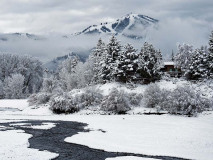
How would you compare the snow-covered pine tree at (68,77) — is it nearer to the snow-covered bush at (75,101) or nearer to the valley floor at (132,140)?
the snow-covered bush at (75,101)

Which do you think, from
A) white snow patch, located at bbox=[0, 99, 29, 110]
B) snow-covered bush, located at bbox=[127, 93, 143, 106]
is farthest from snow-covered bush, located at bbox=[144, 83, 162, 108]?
white snow patch, located at bbox=[0, 99, 29, 110]

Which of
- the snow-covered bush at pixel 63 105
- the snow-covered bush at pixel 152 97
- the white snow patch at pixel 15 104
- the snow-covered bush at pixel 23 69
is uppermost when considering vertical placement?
the snow-covered bush at pixel 23 69

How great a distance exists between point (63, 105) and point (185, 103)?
1984 cm

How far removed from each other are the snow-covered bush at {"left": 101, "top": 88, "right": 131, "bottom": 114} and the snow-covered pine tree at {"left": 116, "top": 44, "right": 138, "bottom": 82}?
1153 centimetres

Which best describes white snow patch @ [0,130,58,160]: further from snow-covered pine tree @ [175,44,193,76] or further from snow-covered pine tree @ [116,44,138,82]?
snow-covered pine tree @ [175,44,193,76]

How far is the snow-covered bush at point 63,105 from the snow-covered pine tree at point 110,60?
45.4ft

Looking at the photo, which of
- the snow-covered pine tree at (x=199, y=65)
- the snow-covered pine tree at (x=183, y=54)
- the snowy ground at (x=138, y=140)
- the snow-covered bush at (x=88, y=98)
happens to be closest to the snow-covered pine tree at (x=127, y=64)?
the snow-covered bush at (x=88, y=98)

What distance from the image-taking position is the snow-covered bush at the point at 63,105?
48.5 meters

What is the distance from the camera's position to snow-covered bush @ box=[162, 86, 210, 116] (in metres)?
39.6

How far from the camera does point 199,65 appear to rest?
56344 mm

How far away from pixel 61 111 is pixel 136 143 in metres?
27.5

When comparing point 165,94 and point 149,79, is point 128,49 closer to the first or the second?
point 149,79

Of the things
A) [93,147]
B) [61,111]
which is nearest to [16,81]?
[61,111]

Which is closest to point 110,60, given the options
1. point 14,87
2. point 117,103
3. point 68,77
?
point 117,103
